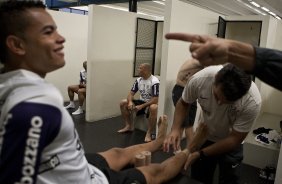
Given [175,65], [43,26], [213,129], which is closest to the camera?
[43,26]

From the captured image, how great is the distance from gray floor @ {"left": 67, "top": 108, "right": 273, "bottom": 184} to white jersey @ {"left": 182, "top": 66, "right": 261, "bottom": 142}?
1195 mm

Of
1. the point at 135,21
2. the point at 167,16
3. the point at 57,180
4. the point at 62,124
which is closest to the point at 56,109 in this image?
the point at 62,124

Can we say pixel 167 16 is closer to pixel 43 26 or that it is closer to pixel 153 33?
pixel 153 33

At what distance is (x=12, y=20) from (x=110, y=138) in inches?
115

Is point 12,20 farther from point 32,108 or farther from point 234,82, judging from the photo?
point 234,82

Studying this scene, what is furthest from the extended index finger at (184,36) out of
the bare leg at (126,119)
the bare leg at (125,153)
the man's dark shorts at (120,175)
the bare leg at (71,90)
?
the bare leg at (71,90)

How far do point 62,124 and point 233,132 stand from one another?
4.05ft

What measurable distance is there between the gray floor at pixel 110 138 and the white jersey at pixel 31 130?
2.28 m

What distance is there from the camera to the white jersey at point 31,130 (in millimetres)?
793

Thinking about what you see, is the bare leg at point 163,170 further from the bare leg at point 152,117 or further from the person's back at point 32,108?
the bare leg at point 152,117

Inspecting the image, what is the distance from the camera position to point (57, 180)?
1019mm

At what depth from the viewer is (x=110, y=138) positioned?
12.3ft

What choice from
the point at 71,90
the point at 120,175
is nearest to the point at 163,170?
the point at 120,175

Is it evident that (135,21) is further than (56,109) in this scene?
Yes
